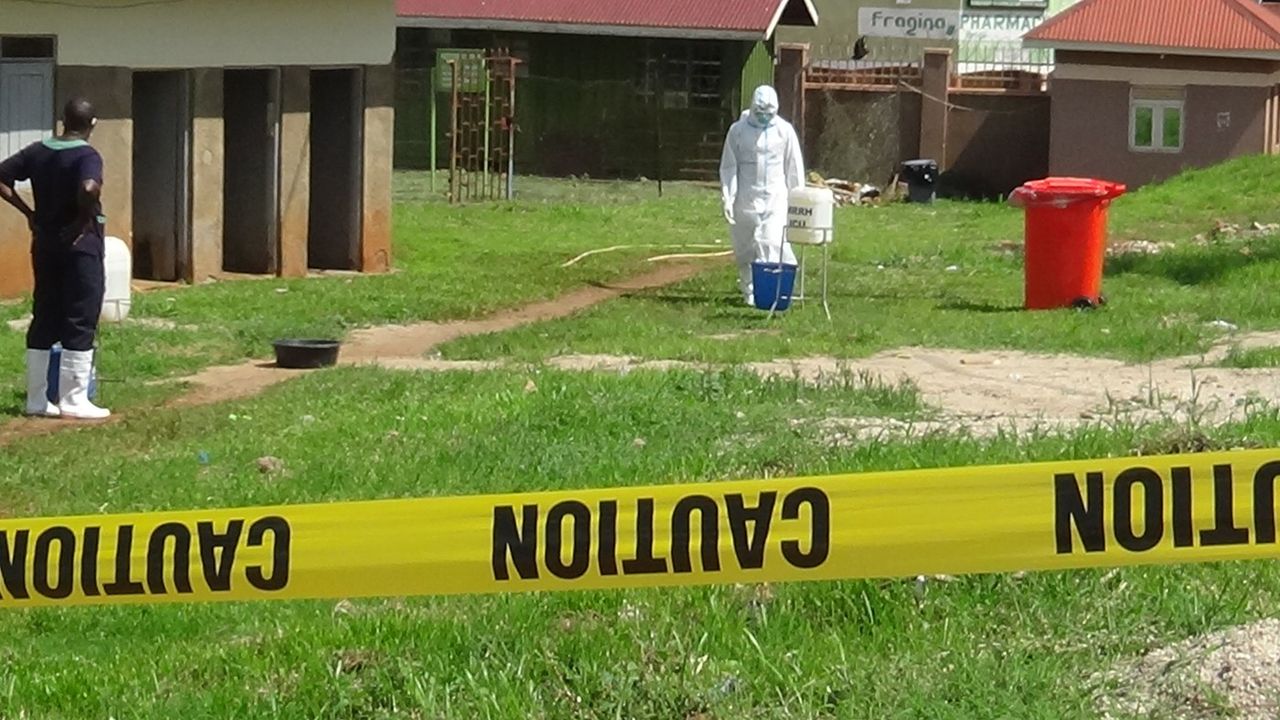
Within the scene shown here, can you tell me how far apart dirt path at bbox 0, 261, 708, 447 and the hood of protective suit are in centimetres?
218

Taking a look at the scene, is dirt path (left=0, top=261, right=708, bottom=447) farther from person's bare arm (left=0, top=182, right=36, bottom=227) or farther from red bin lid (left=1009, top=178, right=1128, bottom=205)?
red bin lid (left=1009, top=178, right=1128, bottom=205)

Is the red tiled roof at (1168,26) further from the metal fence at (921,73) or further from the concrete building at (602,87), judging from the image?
the concrete building at (602,87)

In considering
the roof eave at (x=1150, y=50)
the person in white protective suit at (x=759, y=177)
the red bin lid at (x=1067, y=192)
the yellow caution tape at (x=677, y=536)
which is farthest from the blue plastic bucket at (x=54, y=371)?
the roof eave at (x=1150, y=50)

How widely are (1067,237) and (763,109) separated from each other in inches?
105

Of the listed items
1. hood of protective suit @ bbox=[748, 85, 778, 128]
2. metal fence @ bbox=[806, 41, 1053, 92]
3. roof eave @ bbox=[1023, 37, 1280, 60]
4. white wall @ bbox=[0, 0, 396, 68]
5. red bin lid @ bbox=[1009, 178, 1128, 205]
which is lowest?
red bin lid @ bbox=[1009, 178, 1128, 205]

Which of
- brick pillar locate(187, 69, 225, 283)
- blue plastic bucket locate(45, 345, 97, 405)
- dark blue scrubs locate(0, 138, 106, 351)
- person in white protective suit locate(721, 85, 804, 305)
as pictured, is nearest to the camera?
dark blue scrubs locate(0, 138, 106, 351)

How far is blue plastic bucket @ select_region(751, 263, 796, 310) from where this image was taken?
16781 mm

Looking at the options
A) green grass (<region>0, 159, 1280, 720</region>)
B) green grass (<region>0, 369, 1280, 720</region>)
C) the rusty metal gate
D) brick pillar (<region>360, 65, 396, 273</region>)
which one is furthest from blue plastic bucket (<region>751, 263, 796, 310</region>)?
the rusty metal gate

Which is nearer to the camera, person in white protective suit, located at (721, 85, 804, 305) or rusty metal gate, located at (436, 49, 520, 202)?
person in white protective suit, located at (721, 85, 804, 305)

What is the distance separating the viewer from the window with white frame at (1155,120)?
3312cm

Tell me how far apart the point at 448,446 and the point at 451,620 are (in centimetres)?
374

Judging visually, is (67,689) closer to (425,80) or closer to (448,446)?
(448,446)

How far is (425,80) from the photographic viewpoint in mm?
36344

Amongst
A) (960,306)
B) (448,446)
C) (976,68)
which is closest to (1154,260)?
(960,306)
